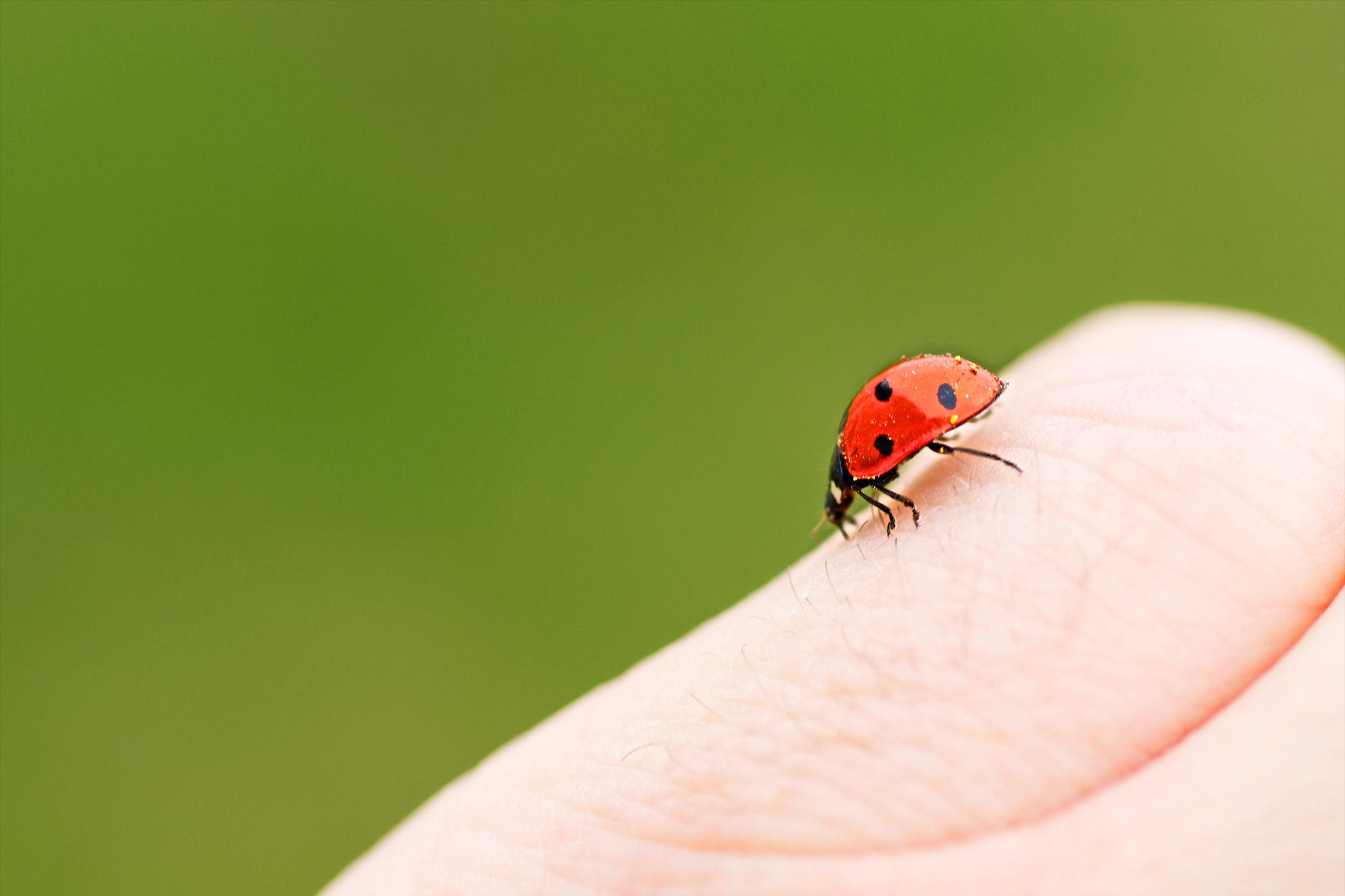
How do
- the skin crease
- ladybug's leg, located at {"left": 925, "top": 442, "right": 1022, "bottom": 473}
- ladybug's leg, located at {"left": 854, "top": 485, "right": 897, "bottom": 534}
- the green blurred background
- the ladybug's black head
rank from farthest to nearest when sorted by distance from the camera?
1. the green blurred background
2. the ladybug's black head
3. ladybug's leg, located at {"left": 854, "top": 485, "right": 897, "bottom": 534}
4. ladybug's leg, located at {"left": 925, "top": 442, "right": 1022, "bottom": 473}
5. the skin crease

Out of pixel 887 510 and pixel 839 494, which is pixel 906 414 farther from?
pixel 839 494

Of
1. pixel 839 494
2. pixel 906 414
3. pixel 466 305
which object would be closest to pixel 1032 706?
pixel 906 414

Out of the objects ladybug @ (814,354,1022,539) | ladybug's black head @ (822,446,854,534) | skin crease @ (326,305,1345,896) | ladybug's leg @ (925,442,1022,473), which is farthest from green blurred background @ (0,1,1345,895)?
skin crease @ (326,305,1345,896)

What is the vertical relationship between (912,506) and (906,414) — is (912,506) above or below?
below

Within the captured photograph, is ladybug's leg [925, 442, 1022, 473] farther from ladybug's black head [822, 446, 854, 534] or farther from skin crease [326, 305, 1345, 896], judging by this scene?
ladybug's black head [822, 446, 854, 534]

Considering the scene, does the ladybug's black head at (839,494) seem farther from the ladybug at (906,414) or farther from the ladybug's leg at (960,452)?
the ladybug's leg at (960,452)
